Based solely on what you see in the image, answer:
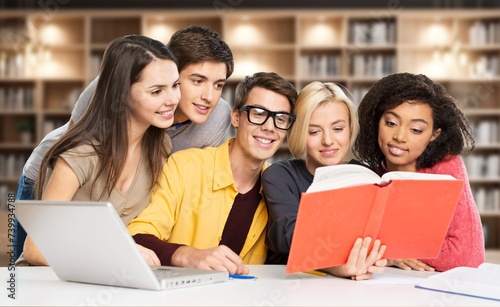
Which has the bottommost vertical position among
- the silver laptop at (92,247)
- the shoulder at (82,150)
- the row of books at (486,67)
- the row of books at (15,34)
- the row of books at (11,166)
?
the row of books at (11,166)

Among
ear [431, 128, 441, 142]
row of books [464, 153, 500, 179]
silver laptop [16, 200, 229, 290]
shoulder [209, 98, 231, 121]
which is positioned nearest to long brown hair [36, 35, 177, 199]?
silver laptop [16, 200, 229, 290]

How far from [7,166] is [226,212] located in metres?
5.75

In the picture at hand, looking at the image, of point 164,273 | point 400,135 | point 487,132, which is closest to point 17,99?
point 487,132

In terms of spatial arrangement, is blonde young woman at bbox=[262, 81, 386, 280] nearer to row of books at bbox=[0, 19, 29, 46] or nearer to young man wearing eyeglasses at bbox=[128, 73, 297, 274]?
young man wearing eyeglasses at bbox=[128, 73, 297, 274]

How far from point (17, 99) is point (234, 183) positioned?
5.81 meters

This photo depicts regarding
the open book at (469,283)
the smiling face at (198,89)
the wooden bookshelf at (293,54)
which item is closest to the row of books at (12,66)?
the wooden bookshelf at (293,54)

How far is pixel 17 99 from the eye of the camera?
7.59 meters

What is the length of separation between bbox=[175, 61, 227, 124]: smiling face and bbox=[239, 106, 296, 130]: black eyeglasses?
0.92ft

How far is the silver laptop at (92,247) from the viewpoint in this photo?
4.94ft

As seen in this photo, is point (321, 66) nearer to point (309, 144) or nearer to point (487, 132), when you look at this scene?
point (487, 132)

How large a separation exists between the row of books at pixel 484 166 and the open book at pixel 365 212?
5831 mm

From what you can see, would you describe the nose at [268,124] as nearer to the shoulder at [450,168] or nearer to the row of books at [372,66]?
the shoulder at [450,168]

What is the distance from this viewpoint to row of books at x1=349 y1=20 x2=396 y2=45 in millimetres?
7516

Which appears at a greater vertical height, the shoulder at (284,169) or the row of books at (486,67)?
the row of books at (486,67)
